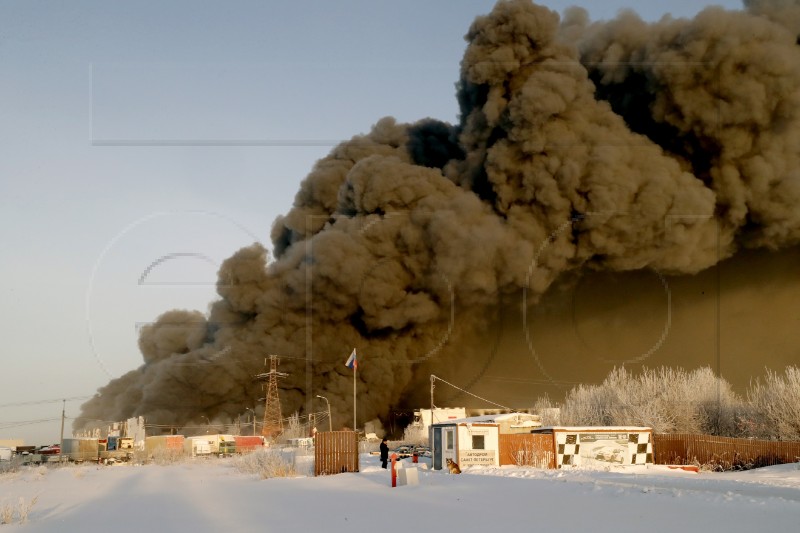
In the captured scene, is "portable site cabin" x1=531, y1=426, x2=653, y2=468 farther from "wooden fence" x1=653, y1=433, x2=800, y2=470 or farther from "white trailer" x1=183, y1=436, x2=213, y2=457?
"white trailer" x1=183, y1=436, x2=213, y2=457

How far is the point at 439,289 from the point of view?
51.5m

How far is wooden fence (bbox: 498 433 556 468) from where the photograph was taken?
28812 millimetres

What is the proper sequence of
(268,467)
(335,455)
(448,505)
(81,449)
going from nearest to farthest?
(448,505) → (335,455) → (268,467) → (81,449)

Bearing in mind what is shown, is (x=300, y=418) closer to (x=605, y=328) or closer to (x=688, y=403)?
(x=605, y=328)

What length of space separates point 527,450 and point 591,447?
2327mm

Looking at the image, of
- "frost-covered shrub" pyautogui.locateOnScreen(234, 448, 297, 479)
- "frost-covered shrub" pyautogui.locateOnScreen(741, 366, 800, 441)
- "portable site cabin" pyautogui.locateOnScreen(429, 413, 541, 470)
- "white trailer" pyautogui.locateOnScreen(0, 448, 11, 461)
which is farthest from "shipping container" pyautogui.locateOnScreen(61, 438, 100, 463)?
"frost-covered shrub" pyautogui.locateOnScreen(741, 366, 800, 441)

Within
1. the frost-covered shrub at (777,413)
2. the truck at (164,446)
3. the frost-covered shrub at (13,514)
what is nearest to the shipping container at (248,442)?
the truck at (164,446)

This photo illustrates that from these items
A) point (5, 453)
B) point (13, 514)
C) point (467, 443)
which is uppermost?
point (467, 443)

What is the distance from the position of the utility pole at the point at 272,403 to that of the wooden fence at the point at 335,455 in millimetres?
26173

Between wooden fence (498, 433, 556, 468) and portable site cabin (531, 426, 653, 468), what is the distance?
24 centimetres

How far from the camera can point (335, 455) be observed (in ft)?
91.6

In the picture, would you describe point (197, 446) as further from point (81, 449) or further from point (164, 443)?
point (81, 449)

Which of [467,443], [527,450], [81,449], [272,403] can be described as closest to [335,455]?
[467,443]

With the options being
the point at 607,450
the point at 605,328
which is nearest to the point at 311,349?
the point at 605,328
